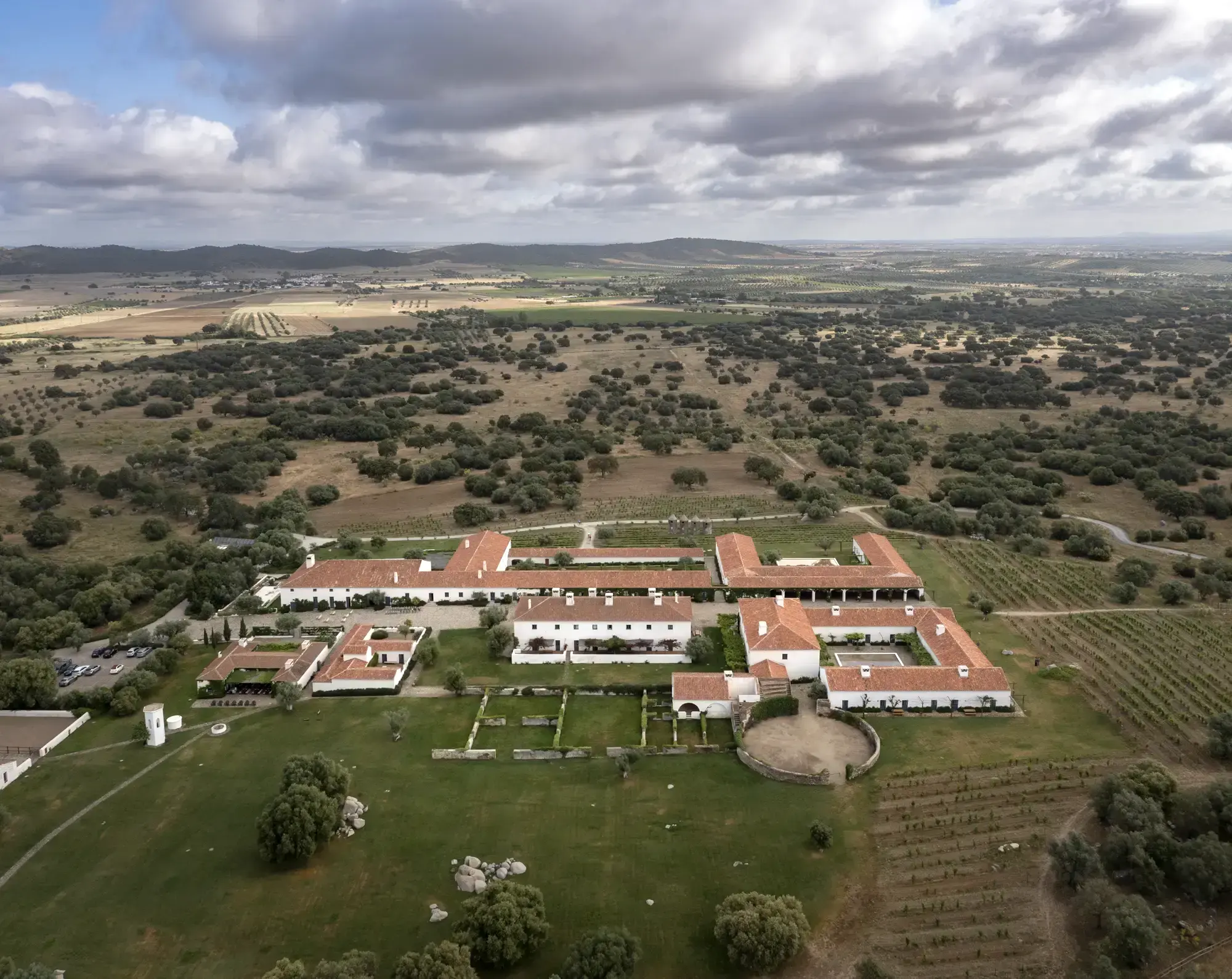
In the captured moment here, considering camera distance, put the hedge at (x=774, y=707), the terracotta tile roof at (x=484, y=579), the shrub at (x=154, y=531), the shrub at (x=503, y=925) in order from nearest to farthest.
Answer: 1. the shrub at (x=503, y=925)
2. the hedge at (x=774, y=707)
3. the terracotta tile roof at (x=484, y=579)
4. the shrub at (x=154, y=531)

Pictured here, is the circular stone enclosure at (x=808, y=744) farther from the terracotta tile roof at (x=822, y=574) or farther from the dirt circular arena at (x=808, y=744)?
the terracotta tile roof at (x=822, y=574)

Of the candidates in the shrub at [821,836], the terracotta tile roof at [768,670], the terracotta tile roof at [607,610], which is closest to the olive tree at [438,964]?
the shrub at [821,836]

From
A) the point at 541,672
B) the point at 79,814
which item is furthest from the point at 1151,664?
the point at 79,814

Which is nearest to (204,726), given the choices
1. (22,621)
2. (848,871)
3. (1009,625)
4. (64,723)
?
(64,723)

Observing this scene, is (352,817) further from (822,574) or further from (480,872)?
(822,574)

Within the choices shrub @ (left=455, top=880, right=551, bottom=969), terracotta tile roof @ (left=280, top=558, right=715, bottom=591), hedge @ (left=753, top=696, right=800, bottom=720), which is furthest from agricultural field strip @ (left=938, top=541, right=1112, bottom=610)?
shrub @ (left=455, top=880, right=551, bottom=969)

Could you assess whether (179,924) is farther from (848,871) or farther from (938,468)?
(938,468)
